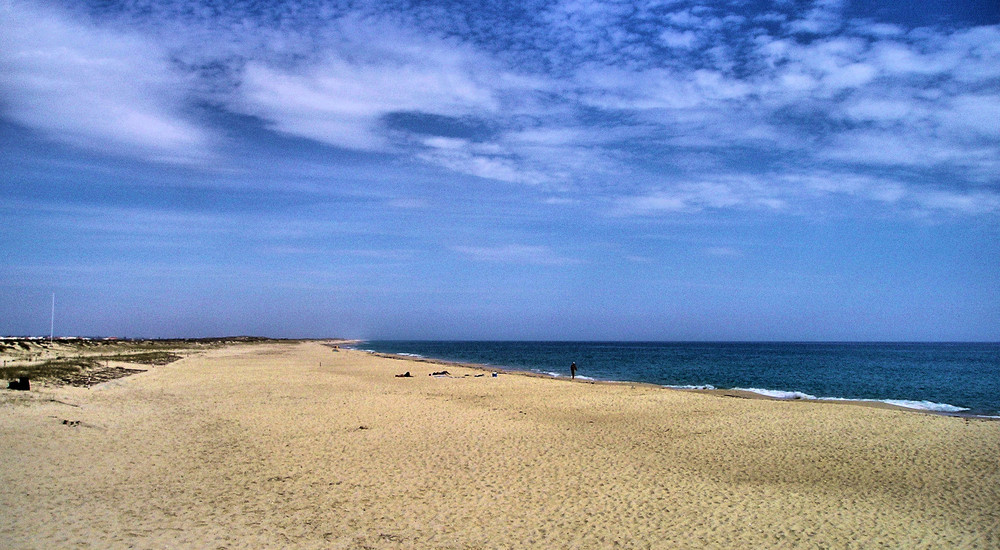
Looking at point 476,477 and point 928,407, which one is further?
point 928,407

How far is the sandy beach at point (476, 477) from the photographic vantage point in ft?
26.2

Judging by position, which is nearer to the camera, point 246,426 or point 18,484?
point 18,484

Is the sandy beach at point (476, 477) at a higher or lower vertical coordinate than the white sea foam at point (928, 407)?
higher

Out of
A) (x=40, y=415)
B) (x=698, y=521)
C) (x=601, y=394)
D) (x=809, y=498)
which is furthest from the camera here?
(x=601, y=394)

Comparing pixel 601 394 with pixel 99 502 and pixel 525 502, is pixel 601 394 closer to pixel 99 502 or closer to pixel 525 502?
pixel 525 502

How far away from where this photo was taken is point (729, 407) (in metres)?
20.9

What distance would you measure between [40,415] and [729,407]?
21967 millimetres

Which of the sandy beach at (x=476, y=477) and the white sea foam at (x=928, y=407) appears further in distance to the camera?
the white sea foam at (x=928, y=407)

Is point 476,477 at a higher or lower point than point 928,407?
higher

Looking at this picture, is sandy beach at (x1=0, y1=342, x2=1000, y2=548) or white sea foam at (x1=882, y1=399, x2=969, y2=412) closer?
sandy beach at (x1=0, y1=342, x2=1000, y2=548)

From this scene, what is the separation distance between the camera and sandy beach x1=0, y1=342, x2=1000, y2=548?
7.99m

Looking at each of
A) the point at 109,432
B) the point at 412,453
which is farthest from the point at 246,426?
the point at 412,453

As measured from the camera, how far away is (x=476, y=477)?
1084 cm

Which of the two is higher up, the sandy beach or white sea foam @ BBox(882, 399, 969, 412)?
the sandy beach
